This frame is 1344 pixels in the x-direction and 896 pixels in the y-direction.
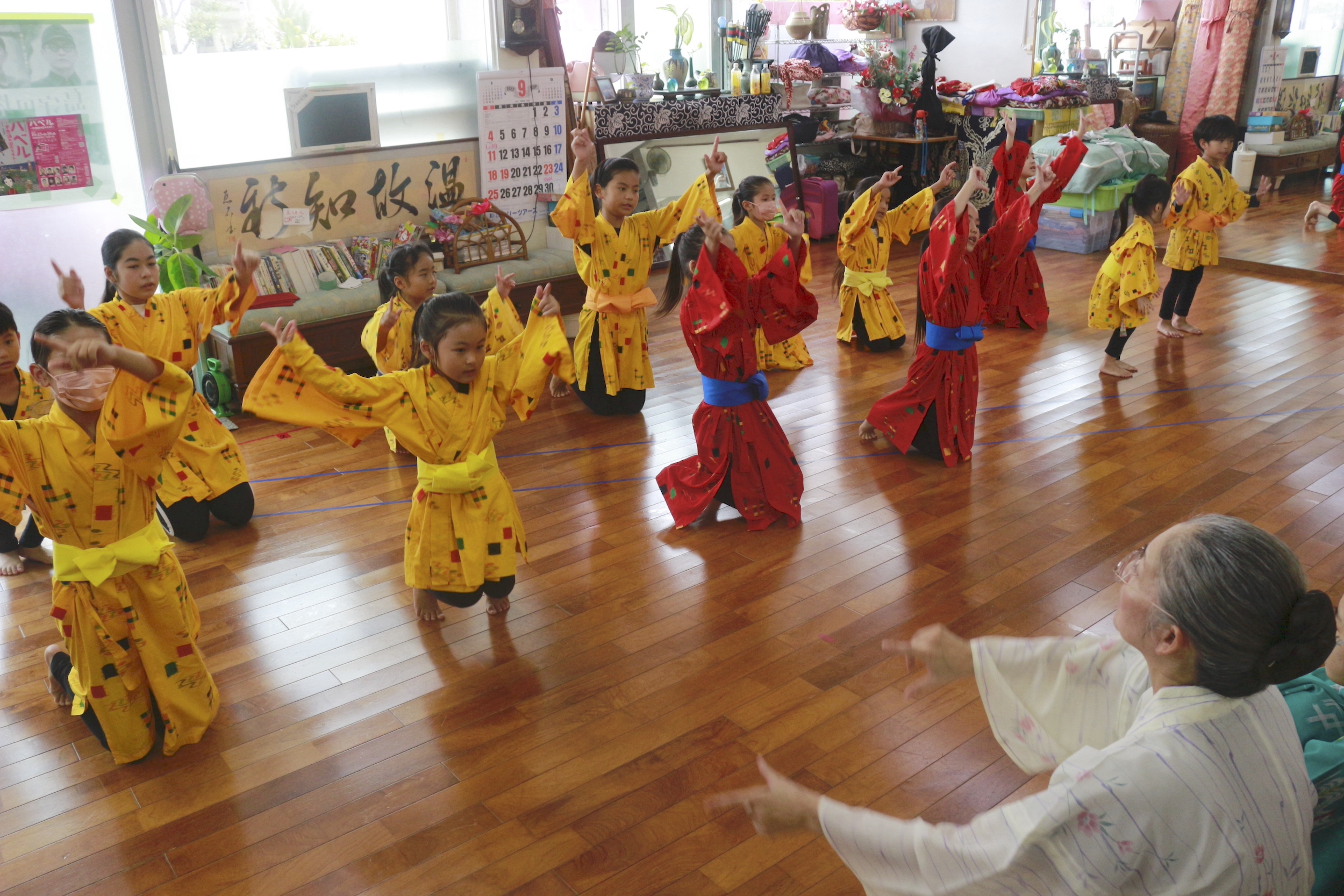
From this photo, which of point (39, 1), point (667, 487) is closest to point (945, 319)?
point (667, 487)

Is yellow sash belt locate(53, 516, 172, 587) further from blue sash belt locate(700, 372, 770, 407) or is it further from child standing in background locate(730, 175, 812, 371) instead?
child standing in background locate(730, 175, 812, 371)

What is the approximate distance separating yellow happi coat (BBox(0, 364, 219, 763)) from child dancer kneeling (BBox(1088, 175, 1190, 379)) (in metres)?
4.53

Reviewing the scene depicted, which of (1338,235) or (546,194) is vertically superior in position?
(546,194)

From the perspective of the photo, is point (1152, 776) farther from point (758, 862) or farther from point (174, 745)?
point (174, 745)

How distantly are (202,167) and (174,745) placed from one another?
3812 millimetres

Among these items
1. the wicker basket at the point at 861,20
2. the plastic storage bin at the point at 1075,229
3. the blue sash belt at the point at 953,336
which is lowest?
the plastic storage bin at the point at 1075,229

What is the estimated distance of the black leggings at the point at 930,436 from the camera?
4.31 m

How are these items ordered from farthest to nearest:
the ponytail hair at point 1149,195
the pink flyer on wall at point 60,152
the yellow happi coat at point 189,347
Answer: the ponytail hair at point 1149,195 < the pink flyer on wall at point 60,152 < the yellow happi coat at point 189,347

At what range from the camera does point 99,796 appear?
96.0 inches

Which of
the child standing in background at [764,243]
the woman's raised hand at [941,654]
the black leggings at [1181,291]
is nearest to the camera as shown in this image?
the woman's raised hand at [941,654]

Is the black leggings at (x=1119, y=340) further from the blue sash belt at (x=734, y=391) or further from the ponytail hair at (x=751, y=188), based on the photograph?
the blue sash belt at (x=734, y=391)

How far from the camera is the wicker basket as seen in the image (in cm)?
1007

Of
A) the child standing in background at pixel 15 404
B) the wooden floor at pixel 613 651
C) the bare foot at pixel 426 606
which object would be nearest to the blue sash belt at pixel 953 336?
the wooden floor at pixel 613 651

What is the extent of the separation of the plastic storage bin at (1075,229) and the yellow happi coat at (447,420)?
663 cm
